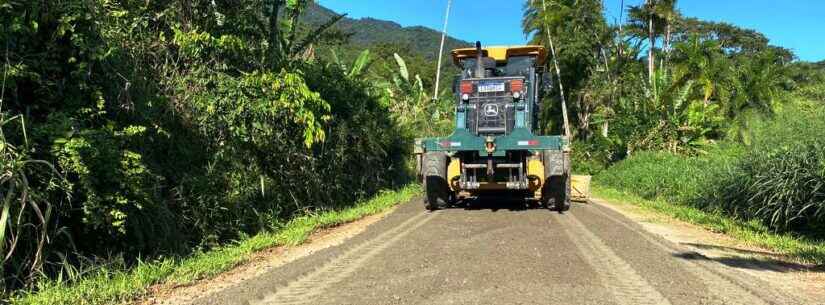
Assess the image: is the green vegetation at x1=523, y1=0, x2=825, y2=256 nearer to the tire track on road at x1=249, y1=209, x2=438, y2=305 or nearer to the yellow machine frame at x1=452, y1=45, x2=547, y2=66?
the yellow machine frame at x1=452, y1=45, x2=547, y2=66

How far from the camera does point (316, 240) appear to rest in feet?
26.5

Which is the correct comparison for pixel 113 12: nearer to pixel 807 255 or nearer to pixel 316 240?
pixel 316 240

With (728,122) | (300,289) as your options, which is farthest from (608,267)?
(728,122)

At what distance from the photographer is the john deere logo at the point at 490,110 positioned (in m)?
11.5

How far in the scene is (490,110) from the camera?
11.6 metres

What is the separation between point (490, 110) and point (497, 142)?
4.08 ft

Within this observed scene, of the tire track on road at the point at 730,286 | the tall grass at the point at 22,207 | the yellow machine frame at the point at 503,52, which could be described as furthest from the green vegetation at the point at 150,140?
the tire track on road at the point at 730,286

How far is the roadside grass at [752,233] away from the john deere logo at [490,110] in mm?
3912

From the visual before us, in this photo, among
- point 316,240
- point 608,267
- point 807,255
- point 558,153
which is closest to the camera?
point 608,267

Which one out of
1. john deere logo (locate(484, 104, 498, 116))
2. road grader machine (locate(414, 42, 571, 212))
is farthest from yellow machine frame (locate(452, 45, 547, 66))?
john deere logo (locate(484, 104, 498, 116))

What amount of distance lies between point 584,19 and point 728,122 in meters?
8.51

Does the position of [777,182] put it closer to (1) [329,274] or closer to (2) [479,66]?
(2) [479,66]

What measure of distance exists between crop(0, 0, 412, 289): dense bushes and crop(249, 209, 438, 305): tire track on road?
2010 millimetres

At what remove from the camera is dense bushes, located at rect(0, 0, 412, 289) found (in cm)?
530
